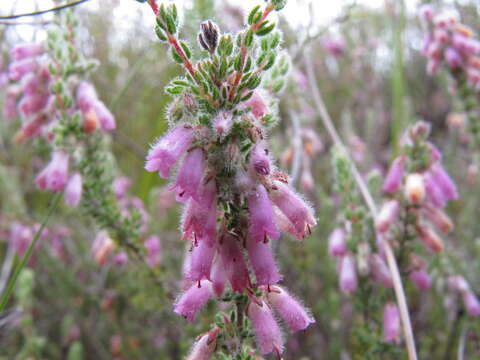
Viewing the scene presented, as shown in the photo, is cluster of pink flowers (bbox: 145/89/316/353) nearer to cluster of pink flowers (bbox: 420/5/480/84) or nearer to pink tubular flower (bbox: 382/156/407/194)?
pink tubular flower (bbox: 382/156/407/194)

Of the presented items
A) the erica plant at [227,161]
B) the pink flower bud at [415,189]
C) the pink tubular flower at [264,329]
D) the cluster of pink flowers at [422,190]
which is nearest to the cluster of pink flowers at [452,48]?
the cluster of pink flowers at [422,190]

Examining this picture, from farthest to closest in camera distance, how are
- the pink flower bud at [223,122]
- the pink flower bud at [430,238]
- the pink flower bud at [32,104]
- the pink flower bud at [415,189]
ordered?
the pink flower bud at [32,104] → the pink flower bud at [430,238] → the pink flower bud at [415,189] → the pink flower bud at [223,122]

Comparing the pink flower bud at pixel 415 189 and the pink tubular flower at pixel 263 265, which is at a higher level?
the pink flower bud at pixel 415 189

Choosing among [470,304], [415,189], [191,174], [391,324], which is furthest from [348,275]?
[191,174]

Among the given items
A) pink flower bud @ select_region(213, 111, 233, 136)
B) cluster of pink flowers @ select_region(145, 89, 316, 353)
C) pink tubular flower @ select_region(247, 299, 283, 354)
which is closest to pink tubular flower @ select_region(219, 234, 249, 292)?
cluster of pink flowers @ select_region(145, 89, 316, 353)

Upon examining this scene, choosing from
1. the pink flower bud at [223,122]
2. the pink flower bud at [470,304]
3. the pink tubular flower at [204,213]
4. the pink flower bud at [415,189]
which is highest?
the pink flower bud at [415,189]

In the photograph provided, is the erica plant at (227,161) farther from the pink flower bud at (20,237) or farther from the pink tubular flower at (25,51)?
the pink flower bud at (20,237)

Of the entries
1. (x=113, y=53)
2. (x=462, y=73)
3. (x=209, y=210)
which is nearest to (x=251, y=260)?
(x=209, y=210)

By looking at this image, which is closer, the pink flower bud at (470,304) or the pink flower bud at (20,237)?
the pink flower bud at (470,304)

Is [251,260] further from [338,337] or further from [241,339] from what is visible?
[338,337]
